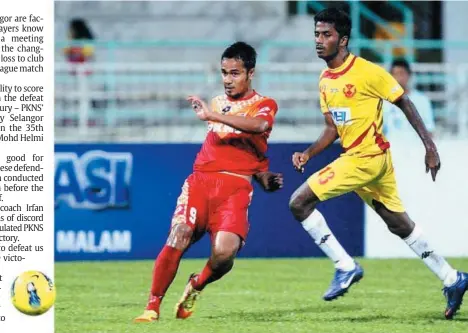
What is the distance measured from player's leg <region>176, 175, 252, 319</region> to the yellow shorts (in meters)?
0.95

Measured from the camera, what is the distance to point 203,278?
10766mm

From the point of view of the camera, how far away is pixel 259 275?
14633 millimetres

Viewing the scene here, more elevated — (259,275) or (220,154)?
(220,154)

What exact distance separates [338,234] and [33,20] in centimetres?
739

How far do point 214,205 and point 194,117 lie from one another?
9534mm

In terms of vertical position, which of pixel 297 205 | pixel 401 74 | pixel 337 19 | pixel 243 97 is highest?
pixel 337 19

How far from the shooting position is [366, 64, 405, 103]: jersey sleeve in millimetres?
11281

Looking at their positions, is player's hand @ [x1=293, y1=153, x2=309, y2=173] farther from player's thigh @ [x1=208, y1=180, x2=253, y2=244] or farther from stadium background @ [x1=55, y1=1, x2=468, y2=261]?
stadium background @ [x1=55, y1=1, x2=468, y2=261]

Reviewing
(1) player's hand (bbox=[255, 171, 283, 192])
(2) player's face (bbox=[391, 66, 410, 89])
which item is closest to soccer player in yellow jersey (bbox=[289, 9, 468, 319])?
(1) player's hand (bbox=[255, 171, 283, 192])

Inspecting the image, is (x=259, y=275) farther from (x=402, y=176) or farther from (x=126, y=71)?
(x=126, y=71)

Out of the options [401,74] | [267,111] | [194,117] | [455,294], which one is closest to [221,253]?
[267,111]

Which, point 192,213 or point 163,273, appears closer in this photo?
point 163,273

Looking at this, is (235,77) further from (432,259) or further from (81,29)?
(81,29)

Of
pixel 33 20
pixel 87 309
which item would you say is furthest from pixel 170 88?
pixel 33 20
